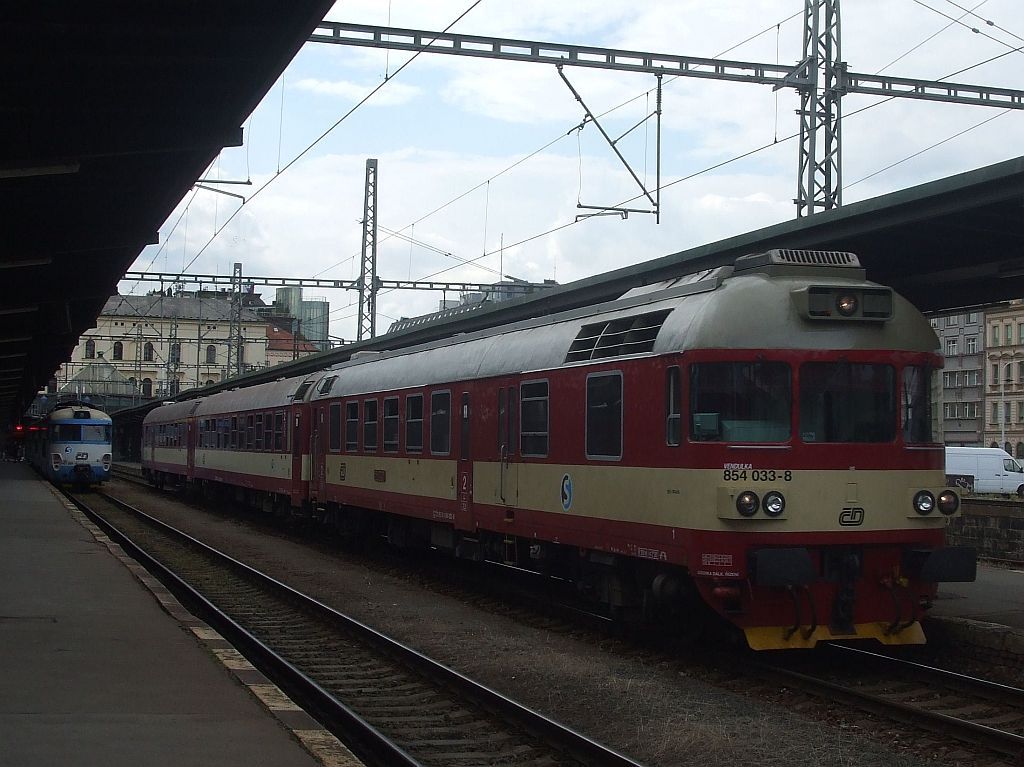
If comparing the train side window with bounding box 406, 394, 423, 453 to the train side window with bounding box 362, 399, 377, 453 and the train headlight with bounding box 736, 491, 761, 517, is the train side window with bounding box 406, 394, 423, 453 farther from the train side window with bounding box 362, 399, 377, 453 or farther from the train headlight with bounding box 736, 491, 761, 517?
the train headlight with bounding box 736, 491, 761, 517

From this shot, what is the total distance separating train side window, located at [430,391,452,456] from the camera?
15734 mm

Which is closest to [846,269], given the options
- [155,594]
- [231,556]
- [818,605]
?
[818,605]

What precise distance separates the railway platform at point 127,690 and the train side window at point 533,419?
380 cm

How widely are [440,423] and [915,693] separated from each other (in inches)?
316

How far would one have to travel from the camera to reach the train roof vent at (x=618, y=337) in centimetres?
1092

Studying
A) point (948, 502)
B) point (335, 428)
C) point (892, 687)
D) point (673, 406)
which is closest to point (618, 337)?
point (673, 406)

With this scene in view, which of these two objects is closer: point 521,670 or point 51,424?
point 521,670

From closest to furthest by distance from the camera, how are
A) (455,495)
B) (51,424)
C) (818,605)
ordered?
(818,605) → (455,495) → (51,424)

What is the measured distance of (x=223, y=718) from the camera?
739 cm

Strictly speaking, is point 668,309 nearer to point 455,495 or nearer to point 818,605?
point 818,605

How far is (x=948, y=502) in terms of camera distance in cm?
1050

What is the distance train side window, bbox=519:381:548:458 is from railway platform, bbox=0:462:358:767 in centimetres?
380

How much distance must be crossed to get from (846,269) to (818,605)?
2992mm

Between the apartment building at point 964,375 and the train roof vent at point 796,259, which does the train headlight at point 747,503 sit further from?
the apartment building at point 964,375
